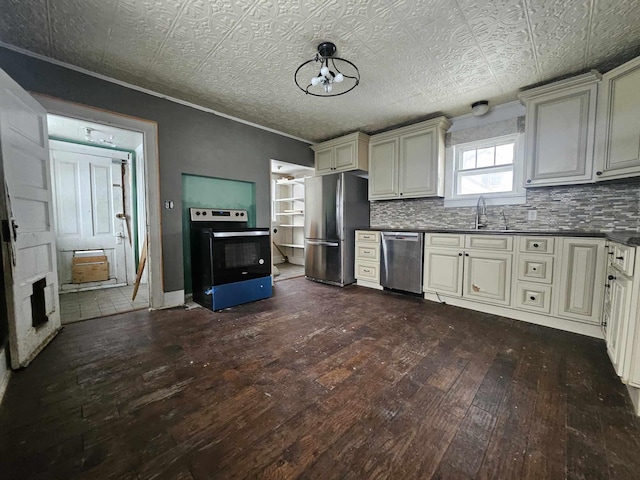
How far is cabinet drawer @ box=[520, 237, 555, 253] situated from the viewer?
2328mm

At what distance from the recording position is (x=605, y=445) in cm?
112

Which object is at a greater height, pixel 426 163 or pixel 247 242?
pixel 426 163

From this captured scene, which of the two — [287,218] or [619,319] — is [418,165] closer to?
[619,319]

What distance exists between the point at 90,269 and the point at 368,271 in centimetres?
400

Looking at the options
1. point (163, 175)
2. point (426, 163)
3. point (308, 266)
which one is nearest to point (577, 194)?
point (426, 163)

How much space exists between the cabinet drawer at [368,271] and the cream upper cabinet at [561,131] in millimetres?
1971

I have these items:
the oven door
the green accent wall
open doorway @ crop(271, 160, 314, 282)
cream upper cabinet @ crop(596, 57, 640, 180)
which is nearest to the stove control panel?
the green accent wall

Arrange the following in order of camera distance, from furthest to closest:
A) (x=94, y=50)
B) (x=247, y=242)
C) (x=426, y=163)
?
(x=426, y=163) < (x=247, y=242) < (x=94, y=50)

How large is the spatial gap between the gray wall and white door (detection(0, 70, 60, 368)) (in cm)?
42

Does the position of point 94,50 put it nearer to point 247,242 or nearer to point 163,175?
point 163,175

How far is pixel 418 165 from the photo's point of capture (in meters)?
3.46

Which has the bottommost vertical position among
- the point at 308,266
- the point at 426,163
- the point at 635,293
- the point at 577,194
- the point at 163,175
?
the point at 308,266

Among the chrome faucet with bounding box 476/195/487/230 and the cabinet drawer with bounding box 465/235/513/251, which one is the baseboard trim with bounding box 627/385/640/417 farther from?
the chrome faucet with bounding box 476/195/487/230

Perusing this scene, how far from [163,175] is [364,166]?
2.72 meters
